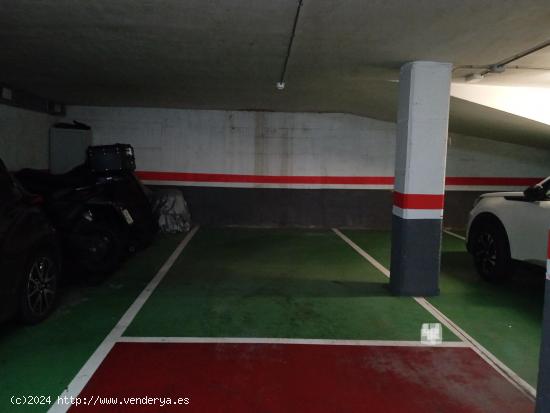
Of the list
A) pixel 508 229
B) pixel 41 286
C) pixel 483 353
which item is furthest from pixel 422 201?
pixel 41 286

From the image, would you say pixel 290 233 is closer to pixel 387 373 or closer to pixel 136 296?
pixel 136 296

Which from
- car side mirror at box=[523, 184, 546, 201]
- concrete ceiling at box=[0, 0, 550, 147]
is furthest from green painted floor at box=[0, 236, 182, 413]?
car side mirror at box=[523, 184, 546, 201]

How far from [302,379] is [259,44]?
9.97 feet

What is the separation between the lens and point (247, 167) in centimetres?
906

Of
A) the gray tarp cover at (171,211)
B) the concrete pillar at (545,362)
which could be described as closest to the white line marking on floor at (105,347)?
the concrete pillar at (545,362)

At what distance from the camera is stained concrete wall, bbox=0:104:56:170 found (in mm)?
6552

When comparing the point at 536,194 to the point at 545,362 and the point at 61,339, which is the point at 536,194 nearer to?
the point at 545,362

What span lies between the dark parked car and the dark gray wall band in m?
3.64

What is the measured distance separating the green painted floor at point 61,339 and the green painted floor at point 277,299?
328 millimetres

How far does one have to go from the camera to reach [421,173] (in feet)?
15.2

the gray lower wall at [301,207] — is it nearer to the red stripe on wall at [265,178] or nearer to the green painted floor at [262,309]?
the red stripe on wall at [265,178]

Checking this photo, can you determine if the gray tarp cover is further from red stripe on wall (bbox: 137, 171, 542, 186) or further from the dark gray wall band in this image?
the dark gray wall band

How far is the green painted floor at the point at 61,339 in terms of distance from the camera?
2.79 m

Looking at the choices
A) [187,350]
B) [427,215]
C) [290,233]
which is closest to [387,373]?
[187,350]
